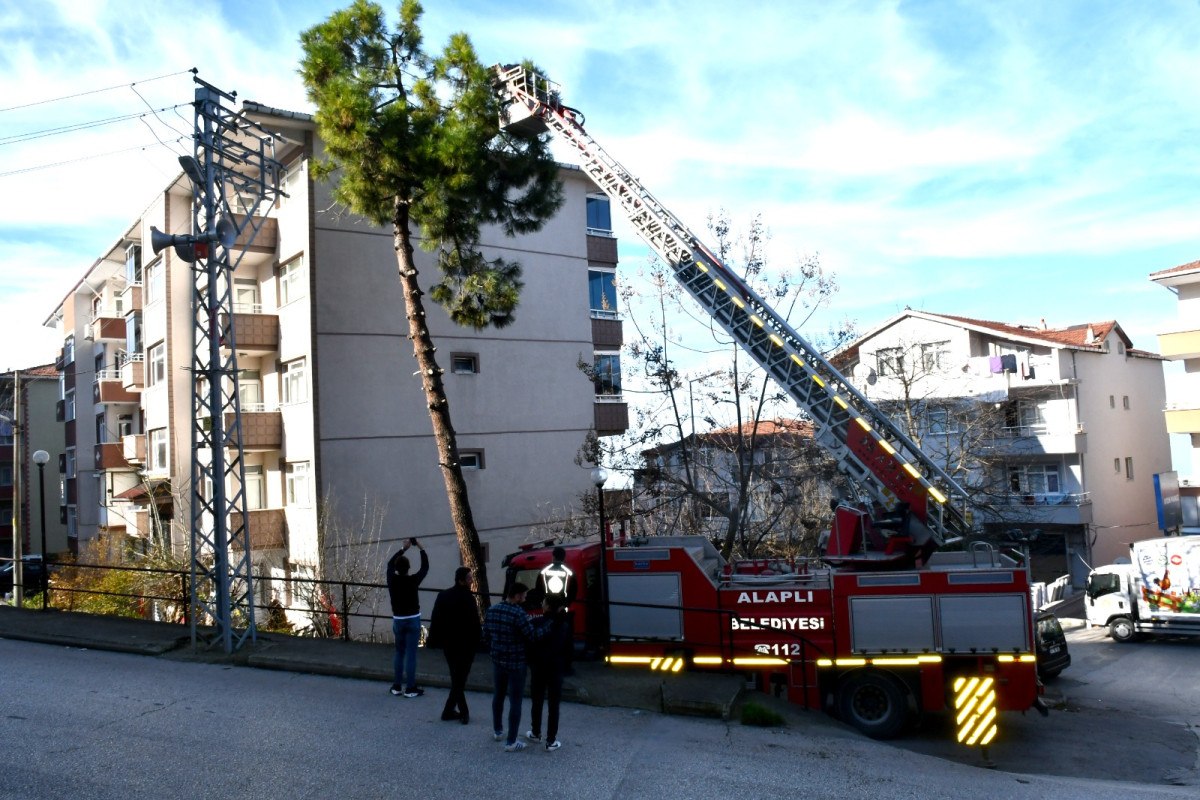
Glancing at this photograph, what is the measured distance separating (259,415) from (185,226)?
359 inches

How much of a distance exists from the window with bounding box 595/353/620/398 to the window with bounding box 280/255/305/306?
8.63 metres

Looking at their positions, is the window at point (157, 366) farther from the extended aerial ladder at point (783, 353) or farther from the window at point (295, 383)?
the extended aerial ladder at point (783, 353)

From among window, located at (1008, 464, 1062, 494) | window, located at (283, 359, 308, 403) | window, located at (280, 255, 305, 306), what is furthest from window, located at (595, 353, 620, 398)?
window, located at (1008, 464, 1062, 494)

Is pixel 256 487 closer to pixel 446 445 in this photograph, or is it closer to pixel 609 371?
pixel 446 445

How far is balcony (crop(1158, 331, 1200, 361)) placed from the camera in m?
31.5

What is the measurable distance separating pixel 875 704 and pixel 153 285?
26.0 meters

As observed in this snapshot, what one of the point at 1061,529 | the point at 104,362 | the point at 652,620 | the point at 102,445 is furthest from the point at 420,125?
the point at 1061,529

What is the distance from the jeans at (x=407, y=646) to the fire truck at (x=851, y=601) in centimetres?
315

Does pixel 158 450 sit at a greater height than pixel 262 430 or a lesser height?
lesser

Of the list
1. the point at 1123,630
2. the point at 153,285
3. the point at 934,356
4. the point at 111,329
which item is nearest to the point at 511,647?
the point at 1123,630

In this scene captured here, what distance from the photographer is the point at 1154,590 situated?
25.2m

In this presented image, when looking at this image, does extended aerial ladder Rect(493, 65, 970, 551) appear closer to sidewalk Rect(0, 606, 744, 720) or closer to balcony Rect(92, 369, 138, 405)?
sidewalk Rect(0, 606, 744, 720)

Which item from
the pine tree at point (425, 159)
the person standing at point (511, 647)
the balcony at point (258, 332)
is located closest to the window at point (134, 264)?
the balcony at point (258, 332)

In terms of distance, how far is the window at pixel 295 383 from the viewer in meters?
23.2
